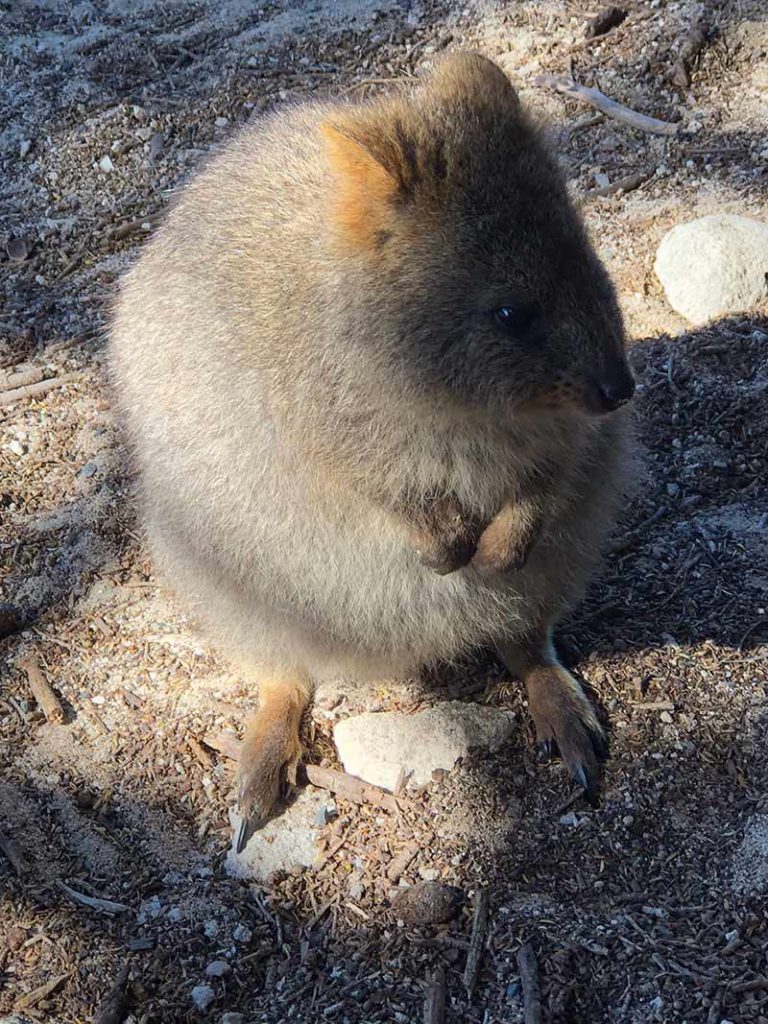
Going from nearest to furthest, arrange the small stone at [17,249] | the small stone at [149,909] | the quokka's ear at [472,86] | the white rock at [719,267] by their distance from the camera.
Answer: the quokka's ear at [472,86] < the small stone at [149,909] < the white rock at [719,267] < the small stone at [17,249]

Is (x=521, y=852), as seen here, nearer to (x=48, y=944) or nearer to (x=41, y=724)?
(x=48, y=944)

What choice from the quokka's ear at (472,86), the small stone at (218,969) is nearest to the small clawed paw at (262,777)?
the small stone at (218,969)

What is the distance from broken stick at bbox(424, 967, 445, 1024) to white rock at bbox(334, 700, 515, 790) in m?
0.53

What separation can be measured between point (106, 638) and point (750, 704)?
1828 millimetres

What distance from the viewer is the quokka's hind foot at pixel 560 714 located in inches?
122

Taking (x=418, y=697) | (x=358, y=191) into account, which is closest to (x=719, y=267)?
(x=418, y=697)

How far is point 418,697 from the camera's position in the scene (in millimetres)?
3400

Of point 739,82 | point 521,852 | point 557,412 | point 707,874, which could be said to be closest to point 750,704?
point 707,874

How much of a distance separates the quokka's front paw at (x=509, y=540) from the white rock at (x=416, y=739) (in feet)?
1.63

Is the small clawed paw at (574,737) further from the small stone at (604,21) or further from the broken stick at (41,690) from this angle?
the small stone at (604,21)

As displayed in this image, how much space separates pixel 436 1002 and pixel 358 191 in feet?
5.71

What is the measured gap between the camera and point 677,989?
2.67 metres

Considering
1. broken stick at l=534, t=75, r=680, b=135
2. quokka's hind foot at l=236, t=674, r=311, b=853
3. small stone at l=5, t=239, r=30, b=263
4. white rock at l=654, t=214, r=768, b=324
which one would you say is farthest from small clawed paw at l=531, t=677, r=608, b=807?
small stone at l=5, t=239, r=30, b=263

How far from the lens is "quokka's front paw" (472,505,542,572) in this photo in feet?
9.71
